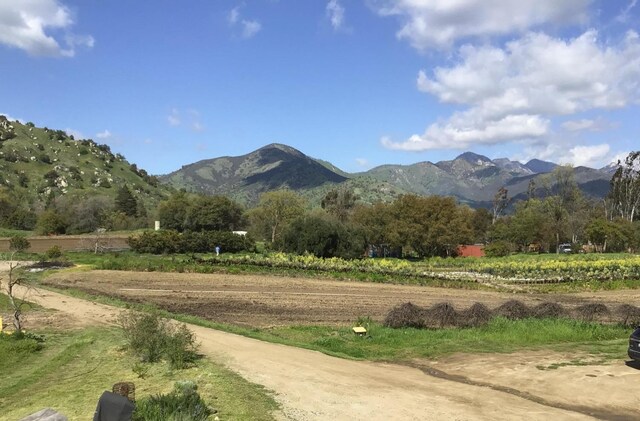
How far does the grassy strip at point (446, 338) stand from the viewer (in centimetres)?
1692

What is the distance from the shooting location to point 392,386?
12.0m

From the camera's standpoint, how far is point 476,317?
21516 millimetres

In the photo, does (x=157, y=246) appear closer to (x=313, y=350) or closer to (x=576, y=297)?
(x=576, y=297)

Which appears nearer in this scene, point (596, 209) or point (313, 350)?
point (313, 350)

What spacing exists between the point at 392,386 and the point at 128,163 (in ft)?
567

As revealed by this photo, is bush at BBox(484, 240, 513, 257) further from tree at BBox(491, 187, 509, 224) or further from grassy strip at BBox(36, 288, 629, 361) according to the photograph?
grassy strip at BBox(36, 288, 629, 361)

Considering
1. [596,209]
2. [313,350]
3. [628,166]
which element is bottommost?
[313,350]

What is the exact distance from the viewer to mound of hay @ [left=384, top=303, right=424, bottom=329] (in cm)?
2133

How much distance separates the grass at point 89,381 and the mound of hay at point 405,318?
9776 millimetres

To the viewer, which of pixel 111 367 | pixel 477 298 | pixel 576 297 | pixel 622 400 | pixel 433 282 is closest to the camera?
pixel 622 400

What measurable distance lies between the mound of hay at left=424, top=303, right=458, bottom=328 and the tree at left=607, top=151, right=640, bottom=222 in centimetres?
10879

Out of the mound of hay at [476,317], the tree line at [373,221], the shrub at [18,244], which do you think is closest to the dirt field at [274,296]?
the mound of hay at [476,317]

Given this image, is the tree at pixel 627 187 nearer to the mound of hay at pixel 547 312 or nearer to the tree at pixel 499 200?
the tree at pixel 499 200

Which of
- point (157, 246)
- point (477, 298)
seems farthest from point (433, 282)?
point (157, 246)
